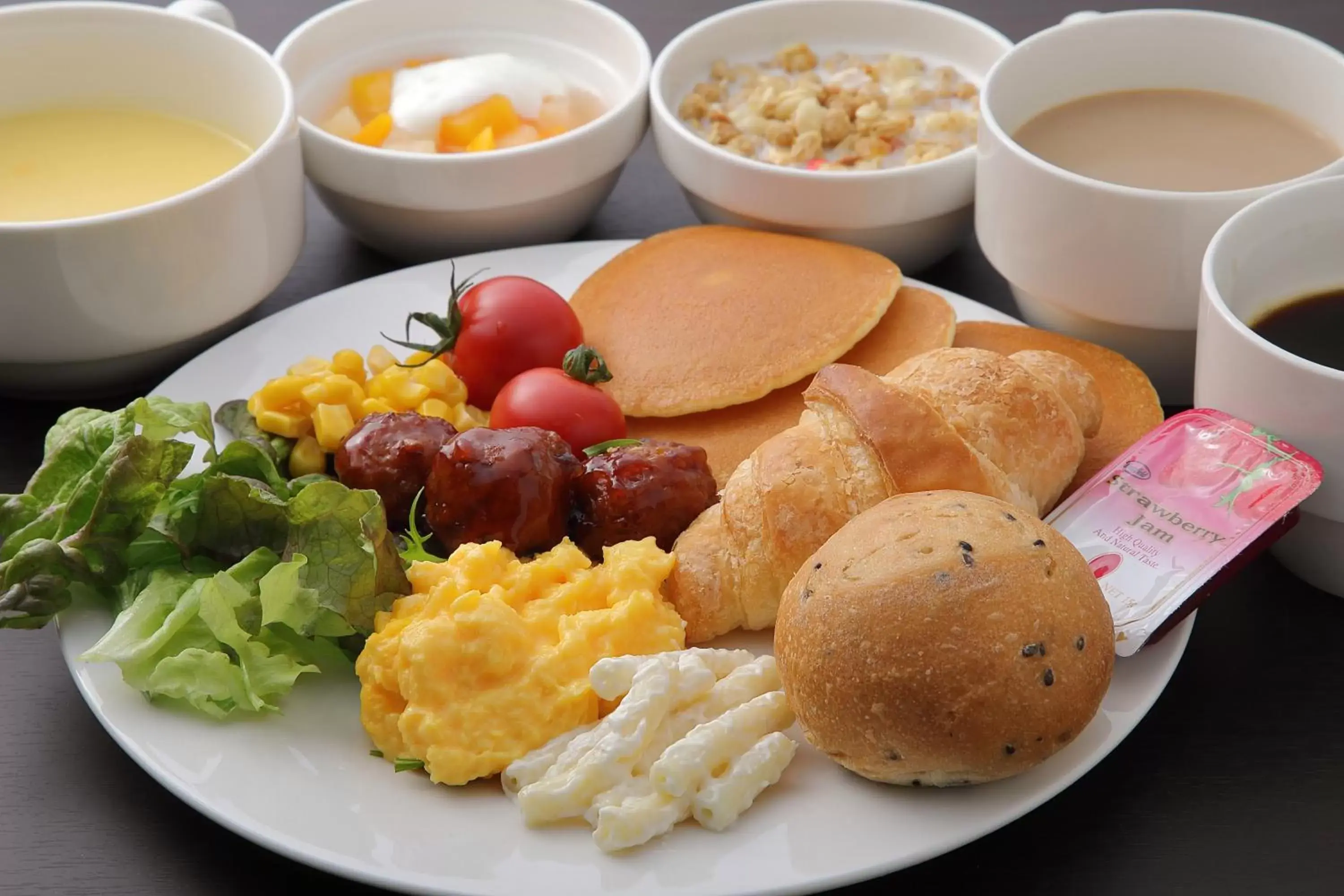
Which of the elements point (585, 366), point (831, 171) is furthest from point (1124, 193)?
point (585, 366)

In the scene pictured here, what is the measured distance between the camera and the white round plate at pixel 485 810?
1.97m

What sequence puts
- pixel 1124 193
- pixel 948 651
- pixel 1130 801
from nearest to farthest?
pixel 948 651 → pixel 1130 801 → pixel 1124 193

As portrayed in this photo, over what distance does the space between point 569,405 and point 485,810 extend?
91cm

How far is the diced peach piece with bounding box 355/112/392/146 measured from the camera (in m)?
3.49

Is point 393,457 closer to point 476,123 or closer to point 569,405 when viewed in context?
point 569,405

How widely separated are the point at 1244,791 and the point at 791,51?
7.18ft

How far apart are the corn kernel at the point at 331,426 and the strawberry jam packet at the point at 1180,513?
4.25 ft

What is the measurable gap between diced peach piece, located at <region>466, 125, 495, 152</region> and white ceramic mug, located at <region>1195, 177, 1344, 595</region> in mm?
1626

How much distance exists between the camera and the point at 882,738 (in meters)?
2.02

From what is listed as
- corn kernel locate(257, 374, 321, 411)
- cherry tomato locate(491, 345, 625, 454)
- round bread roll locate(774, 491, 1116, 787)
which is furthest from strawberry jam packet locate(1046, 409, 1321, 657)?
corn kernel locate(257, 374, 321, 411)

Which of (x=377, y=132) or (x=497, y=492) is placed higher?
(x=377, y=132)

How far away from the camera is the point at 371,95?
11.9 feet

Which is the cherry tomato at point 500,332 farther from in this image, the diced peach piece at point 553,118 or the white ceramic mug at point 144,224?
the diced peach piece at point 553,118

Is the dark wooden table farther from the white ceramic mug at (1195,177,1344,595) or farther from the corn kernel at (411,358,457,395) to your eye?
the corn kernel at (411,358,457,395)
